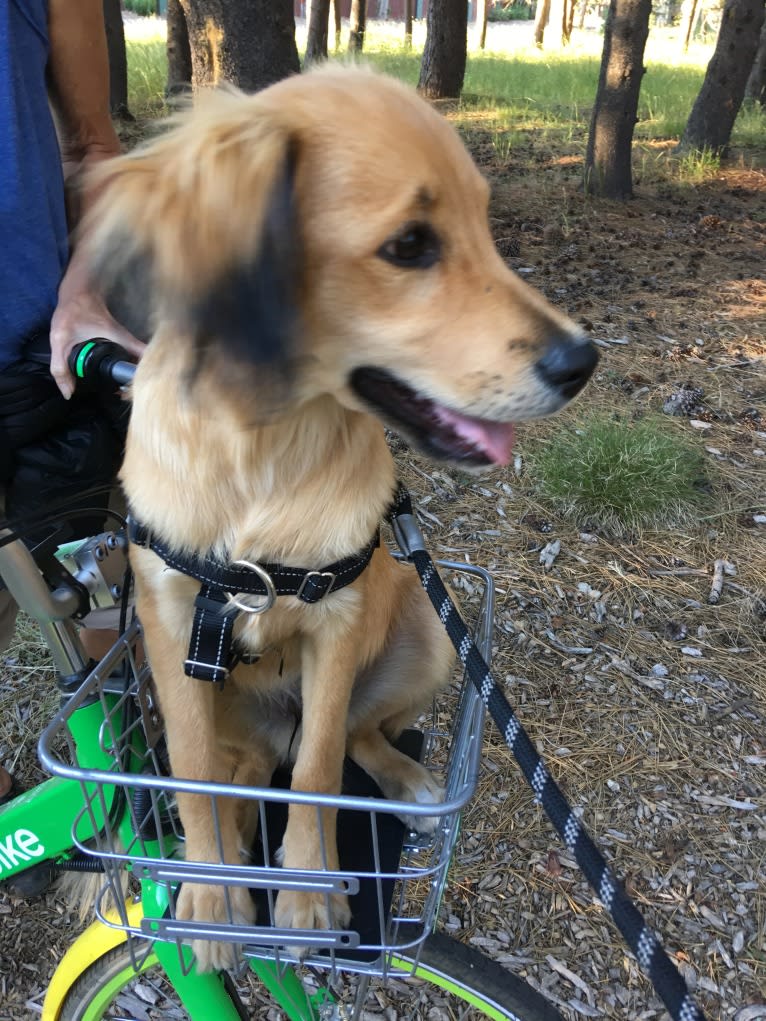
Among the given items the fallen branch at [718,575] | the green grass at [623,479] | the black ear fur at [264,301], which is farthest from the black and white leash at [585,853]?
the green grass at [623,479]

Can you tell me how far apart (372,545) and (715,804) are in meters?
1.64

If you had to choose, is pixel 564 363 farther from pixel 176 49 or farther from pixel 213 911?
pixel 176 49

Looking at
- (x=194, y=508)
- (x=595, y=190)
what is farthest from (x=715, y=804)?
(x=595, y=190)

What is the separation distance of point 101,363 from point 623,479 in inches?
103

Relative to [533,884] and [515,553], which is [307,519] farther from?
[515,553]

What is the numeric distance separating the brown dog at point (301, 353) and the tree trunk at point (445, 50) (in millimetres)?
11150

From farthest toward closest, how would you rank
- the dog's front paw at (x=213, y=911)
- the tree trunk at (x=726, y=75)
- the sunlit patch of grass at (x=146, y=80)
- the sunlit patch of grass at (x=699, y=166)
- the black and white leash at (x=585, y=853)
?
the sunlit patch of grass at (x=146, y=80) < the sunlit patch of grass at (x=699, y=166) < the tree trunk at (x=726, y=75) < the dog's front paw at (x=213, y=911) < the black and white leash at (x=585, y=853)

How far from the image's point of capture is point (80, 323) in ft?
4.65

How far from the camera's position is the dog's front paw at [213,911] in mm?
1289

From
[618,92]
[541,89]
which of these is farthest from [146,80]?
[618,92]

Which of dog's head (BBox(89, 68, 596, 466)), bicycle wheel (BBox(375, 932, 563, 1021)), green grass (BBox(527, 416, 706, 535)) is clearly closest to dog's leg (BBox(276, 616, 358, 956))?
bicycle wheel (BBox(375, 932, 563, 1021))

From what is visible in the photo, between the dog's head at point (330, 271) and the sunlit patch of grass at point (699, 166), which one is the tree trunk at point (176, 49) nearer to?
the sunlit patch of grass at point (699, 166)

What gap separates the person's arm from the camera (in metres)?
1.39

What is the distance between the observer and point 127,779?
1005mm
